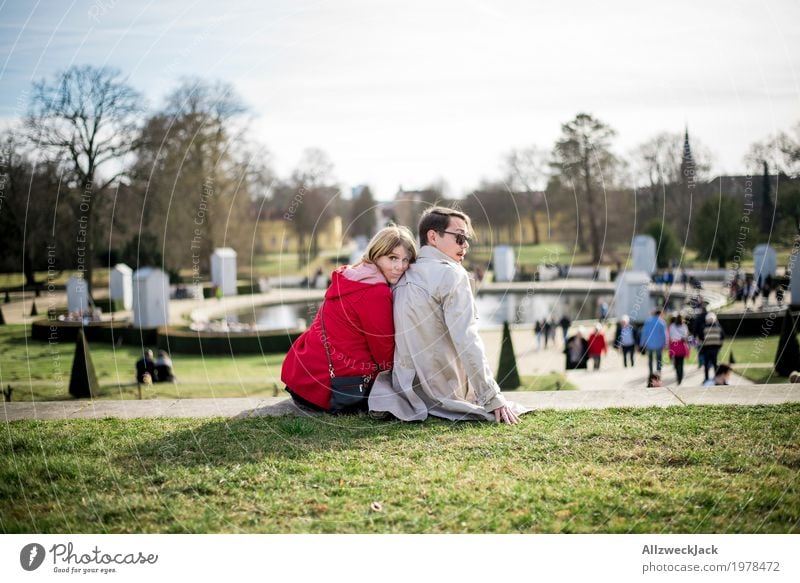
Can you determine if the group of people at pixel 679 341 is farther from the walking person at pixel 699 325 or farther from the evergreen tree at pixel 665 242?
the evergreen tree at pixel 665 242

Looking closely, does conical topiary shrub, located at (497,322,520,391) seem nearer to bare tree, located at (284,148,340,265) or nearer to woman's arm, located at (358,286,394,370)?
bare tree, located at (284,148,340,265)

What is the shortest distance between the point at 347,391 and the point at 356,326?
524 mm

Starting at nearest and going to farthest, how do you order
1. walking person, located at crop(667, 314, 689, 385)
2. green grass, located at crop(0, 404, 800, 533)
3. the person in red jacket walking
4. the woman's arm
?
1. green grass, located at crop(0, 404, 800, 533)
2. the woman's arm
3. walking person, located at crop(667, 314, 689, 385)
4. the person in red jacket walking

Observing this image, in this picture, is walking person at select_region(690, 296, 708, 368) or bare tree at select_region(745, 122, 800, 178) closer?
bare tree at select_region(745, 122, 800, 178)

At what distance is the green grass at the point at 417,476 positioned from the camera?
3959 millimetres

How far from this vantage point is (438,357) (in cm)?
559

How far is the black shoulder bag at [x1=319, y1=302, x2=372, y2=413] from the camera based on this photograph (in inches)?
227

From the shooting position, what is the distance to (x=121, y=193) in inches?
1211

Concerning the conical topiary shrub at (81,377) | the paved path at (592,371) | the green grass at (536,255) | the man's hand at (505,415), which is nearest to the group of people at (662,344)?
the paved path at (592,371)

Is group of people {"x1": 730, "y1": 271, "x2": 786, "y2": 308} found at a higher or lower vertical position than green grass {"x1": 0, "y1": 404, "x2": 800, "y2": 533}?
higher

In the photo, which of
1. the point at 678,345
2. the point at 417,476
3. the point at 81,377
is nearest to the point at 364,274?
the point at 417,476

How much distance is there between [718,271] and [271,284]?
70.6 feet

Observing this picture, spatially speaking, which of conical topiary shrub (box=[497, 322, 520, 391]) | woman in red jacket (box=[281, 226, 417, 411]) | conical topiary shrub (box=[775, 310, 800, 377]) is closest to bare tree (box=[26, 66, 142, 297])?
conical topiary shrub (box=[497, 322, 520, 391])
